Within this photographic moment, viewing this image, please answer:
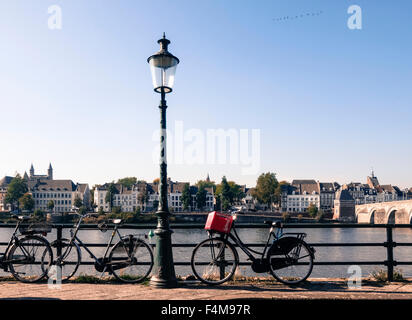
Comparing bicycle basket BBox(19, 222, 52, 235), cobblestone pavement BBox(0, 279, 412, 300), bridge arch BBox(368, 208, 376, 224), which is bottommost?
bridge arch BBox(368, 208, 376, 224)

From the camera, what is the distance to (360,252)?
102ft

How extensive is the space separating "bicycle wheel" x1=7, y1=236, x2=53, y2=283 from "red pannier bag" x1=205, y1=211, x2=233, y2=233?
Answer: 291cm

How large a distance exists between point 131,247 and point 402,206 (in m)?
75.9

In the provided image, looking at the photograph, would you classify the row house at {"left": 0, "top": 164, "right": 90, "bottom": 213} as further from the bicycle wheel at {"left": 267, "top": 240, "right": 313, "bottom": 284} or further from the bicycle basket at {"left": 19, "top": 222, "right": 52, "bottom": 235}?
the bicycle wheel at {"left": 267, "top": 240, "right": 313, "bottom": 284}

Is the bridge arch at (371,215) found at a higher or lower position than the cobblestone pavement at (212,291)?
lower

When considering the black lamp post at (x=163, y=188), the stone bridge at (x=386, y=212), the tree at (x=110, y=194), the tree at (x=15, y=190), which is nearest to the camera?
the black lamp post at (x=163, y=188)

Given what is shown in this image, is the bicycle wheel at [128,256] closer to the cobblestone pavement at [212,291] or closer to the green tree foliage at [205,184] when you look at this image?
the cobblestone pavement at [212,291]

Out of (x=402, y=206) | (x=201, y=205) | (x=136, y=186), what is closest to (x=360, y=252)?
(x=402, y=206)

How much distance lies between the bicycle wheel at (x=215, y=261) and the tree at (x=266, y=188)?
107 m

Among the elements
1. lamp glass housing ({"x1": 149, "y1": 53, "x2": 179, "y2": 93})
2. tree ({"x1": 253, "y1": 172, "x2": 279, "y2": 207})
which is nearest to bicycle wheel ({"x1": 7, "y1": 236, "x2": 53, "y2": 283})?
lamp glass housing ({"x1": 149, "y1": 53, "x2": 179, "y2": 93})

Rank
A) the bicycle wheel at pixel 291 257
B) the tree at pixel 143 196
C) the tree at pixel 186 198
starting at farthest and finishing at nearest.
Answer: the tree at pixel 143 196, the tree at pixel 186 198, the bicycle wheel at pixel 291 257

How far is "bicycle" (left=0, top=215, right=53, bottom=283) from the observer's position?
7.01 meters

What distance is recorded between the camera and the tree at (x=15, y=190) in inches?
4528

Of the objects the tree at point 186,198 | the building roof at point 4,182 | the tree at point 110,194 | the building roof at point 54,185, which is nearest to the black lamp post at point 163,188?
the tree at point 186,198
